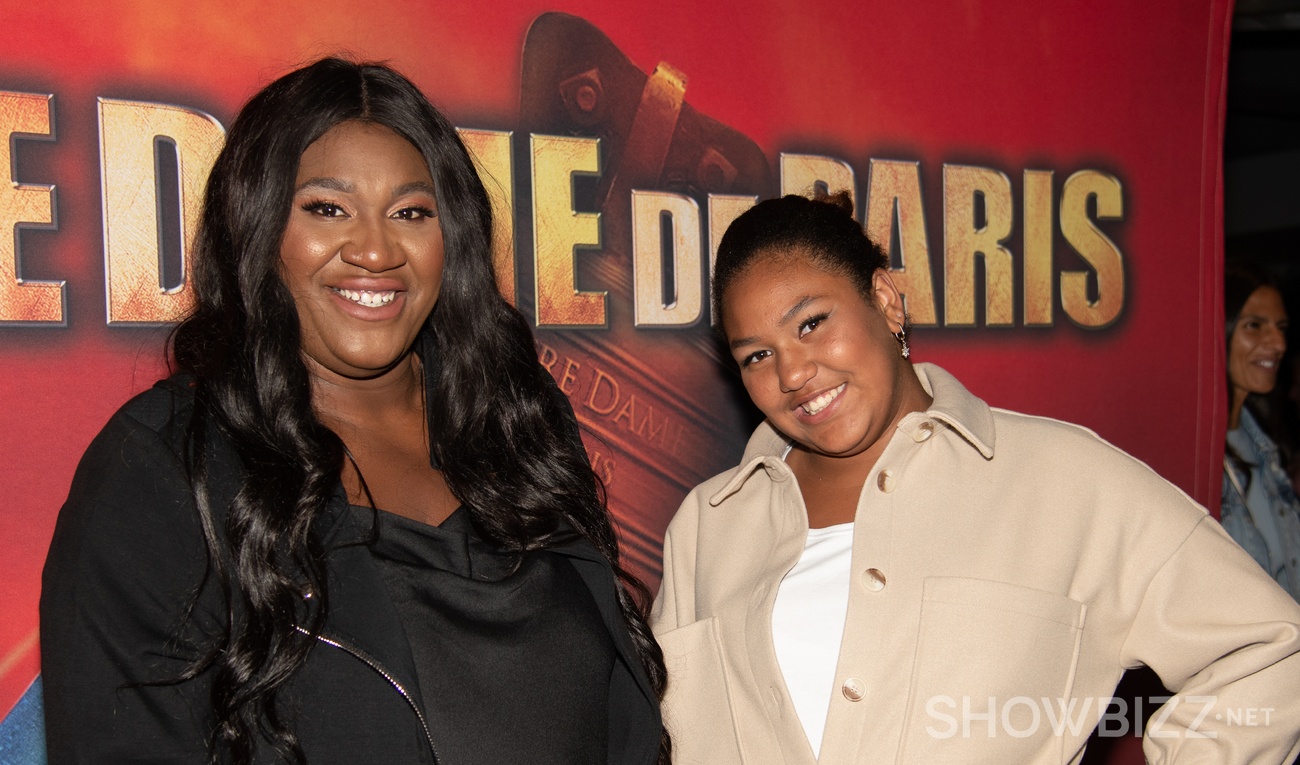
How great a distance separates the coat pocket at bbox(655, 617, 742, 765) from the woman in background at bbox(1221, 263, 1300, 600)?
2.62 meters

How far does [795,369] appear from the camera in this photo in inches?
74.0

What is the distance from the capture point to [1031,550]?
1.83 metres

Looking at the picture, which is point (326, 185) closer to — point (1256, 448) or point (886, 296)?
point (886, 296)

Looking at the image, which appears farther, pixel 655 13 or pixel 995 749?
pixel 655 13

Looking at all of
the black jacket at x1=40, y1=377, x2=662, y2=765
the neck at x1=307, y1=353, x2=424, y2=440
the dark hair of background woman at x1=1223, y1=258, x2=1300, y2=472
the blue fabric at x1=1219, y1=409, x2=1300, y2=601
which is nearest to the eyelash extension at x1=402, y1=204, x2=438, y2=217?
the neck at x1=307, y1=353, x2=424, y2=440

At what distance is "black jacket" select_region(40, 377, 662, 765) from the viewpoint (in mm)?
1394

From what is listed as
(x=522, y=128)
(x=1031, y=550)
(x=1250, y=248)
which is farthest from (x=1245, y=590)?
(x=1250, y=248)

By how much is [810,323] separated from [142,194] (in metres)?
1.39

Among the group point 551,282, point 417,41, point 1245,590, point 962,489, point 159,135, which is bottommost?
point 1245,590

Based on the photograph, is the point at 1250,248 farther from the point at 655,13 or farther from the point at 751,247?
the point at 751,247

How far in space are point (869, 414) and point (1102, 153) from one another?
2030 mm

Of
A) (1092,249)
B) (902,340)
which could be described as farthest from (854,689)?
(1092,249)

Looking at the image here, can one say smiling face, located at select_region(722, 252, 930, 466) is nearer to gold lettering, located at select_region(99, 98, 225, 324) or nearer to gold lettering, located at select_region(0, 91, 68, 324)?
gold lettering, located at select_region(99, 98, 225, 324)

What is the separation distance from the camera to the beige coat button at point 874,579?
5.99ft
